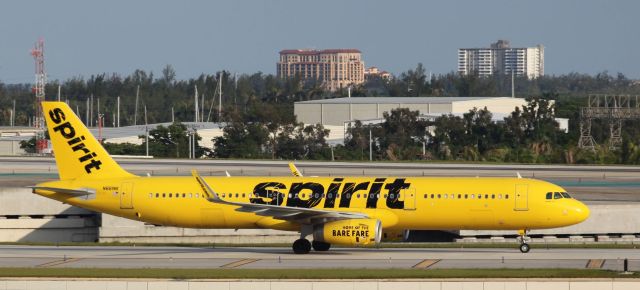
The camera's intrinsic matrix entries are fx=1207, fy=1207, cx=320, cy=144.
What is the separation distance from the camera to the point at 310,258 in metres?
44.5

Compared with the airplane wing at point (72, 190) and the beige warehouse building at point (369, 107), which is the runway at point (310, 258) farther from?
the beige warehouse building at point (369, 107)

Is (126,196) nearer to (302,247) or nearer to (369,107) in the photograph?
(302,247)

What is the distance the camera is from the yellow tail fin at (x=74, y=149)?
1964 inches

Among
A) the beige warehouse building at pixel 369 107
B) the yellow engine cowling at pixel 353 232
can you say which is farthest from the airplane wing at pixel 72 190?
the beige warehouse building at pixel 369 107

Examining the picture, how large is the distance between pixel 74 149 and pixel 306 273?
1615 centimetres

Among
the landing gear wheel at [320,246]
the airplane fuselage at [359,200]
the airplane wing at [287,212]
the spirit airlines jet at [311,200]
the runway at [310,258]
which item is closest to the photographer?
the runway at [310,258]

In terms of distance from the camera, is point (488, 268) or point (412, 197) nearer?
point (488, 268)

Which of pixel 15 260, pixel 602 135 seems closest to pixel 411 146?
pixel 602 135

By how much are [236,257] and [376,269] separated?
7.61 metres

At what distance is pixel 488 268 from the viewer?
39.5 meters

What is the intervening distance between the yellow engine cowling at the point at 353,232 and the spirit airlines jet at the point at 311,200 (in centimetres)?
4

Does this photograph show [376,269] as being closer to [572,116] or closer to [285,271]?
[285,271]
